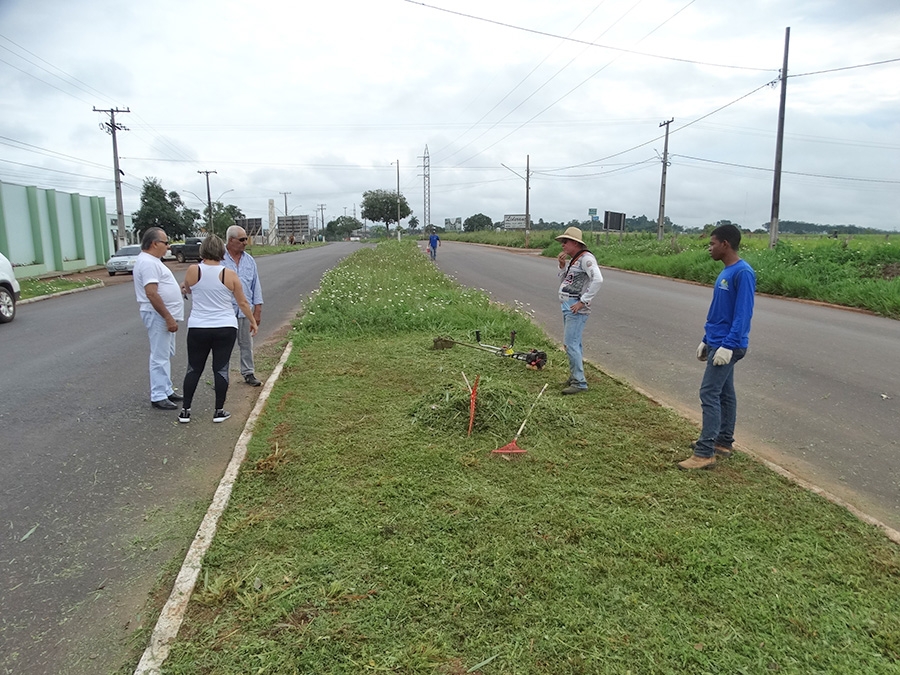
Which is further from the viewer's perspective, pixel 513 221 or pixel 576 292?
pixel 513 221

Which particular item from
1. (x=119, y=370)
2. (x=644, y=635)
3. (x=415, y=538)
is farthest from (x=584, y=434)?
(x=119, y=370)

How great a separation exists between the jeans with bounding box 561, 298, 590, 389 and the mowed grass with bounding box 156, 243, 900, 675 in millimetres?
931

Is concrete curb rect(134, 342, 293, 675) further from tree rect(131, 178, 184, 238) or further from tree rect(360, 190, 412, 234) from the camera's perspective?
tree rect(360, 190, 412, 234)

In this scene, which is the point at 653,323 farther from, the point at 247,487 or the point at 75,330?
the point at 75,330

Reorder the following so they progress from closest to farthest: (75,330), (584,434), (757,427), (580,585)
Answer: (580,585)
(584,434)
(757,427)
(75,330)

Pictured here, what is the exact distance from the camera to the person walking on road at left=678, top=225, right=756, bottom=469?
155 inches

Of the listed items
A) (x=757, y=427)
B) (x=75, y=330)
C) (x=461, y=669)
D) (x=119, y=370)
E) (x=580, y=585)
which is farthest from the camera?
(x=75, y=330)

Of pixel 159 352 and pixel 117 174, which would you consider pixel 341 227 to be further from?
pixel 159 352

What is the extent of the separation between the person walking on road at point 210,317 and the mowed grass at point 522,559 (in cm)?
79

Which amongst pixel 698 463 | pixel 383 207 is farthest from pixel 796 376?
pixel 383 207

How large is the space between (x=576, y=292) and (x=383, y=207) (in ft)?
270

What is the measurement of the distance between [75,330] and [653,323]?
10.9 meters

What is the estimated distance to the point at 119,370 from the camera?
7.40 m

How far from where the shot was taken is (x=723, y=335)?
411 cm
